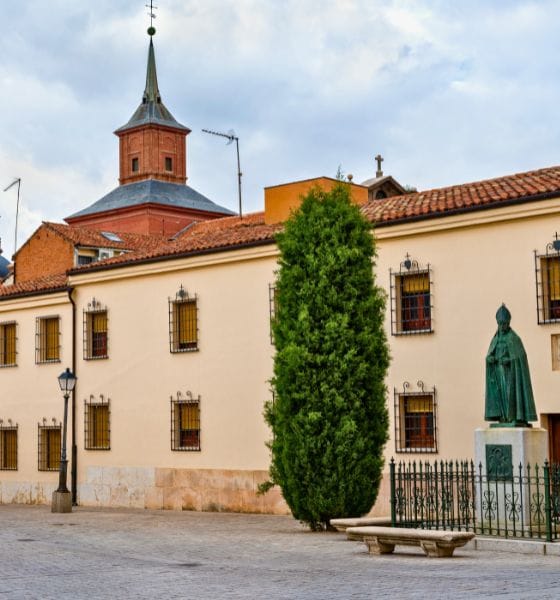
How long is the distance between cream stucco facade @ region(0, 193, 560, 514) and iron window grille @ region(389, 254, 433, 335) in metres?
0.16

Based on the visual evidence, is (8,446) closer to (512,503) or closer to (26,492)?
(26,492)

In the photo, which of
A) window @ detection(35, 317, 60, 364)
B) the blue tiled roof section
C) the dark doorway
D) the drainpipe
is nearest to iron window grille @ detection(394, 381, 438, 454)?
the dark doorway

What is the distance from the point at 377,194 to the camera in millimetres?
35406

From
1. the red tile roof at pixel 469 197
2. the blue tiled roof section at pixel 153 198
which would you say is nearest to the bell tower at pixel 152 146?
the blue tiled roof section at pixel 153 198

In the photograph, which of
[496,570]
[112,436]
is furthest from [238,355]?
[496,570]

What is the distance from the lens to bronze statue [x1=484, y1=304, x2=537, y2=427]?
15.6m

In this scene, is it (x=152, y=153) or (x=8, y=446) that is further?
(x=152, y=153)

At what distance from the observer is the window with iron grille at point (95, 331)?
28422 millimetres

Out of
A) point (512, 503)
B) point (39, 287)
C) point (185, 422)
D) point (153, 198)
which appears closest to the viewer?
point (512, 503)

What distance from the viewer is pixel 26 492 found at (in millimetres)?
30031

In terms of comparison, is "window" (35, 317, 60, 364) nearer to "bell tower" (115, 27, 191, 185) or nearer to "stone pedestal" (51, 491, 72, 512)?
"stone pedestal" (51, 491, 72, 512)

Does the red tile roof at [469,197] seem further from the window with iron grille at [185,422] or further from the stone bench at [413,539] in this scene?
the stone bench at [413,539]

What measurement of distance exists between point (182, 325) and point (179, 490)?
3.81m

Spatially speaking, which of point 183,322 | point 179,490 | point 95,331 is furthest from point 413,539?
point 95,331
